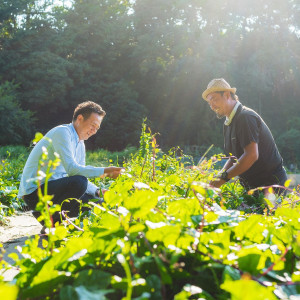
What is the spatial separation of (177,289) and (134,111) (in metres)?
25.7

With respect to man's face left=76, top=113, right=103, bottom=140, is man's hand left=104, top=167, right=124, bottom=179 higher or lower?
lower

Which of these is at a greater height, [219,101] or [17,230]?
[219,101]

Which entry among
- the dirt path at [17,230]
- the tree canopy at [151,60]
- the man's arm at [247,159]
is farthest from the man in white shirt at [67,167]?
the tree canopy at [151,60]

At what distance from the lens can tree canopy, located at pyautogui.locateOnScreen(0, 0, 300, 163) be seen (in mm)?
26000

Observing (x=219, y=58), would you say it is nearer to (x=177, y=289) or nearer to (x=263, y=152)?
(x=263, y=152)

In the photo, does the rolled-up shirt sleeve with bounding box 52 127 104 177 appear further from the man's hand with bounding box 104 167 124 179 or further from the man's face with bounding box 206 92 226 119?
the man's face with bounding box 206 92 226 119

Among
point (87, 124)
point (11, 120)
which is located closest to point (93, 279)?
point (87, 124)

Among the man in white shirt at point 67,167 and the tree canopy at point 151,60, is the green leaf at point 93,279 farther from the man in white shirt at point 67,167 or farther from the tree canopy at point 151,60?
the tree canopy at point 151,60

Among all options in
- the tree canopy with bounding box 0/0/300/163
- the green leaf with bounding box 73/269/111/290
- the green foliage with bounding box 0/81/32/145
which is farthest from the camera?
the tree canopy with bounding box 0/0/300/163

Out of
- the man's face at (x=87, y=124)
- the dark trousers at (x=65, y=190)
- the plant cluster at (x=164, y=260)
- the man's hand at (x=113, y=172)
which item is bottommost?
the dark trousers at (x=65, y=190)

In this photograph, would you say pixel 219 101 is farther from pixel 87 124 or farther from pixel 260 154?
pixel 87 124

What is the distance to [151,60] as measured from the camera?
27453 millimetres

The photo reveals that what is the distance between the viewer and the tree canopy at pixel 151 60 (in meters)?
26.0

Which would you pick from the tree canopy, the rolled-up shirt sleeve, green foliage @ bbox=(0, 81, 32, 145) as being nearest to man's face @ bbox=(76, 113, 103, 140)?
the rolled-up shirt sleeve
